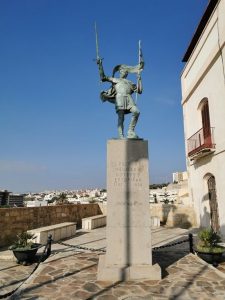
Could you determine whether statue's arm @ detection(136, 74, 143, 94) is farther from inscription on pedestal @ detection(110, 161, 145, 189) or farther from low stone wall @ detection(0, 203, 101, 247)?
low stone wall @ detection(0, 203, 101, 247)

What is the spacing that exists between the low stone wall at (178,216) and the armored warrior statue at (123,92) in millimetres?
10438

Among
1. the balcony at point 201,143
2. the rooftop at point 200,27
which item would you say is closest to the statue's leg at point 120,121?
the balcony at point 201,143

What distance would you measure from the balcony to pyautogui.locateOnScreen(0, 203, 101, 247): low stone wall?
795cm

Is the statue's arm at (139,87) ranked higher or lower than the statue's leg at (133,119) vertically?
higher

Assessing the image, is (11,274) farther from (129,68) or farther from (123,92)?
(129,68)

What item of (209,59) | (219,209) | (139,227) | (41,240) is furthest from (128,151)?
(209,59)

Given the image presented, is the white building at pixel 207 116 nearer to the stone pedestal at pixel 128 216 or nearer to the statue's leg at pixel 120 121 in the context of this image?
the statue's leg at pixel 120 121

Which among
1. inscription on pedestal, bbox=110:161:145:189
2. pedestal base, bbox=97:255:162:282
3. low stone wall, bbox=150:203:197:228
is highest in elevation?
inscription on pedestal, bbox=110:161:145:189

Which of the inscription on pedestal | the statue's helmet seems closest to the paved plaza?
the inscription on pedestal

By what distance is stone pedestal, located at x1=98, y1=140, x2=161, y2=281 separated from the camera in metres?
6.64

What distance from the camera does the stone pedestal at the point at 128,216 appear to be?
664cm

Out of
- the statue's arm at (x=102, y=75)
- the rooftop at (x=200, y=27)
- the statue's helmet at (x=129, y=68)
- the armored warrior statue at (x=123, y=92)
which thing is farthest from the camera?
the rooftop at (x=200, y=27)

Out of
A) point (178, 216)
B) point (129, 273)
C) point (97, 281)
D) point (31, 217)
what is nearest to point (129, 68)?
point (129, 273)

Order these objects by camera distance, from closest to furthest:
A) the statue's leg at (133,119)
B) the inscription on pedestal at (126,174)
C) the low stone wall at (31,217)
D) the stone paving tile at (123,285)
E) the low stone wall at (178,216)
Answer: the stone paving tile at (123,285) < the inscription on pedestal at (126,174) < the statue's leg at (133,119) < the low stone wall at (31,217) < the low stone wall at (178,216)
